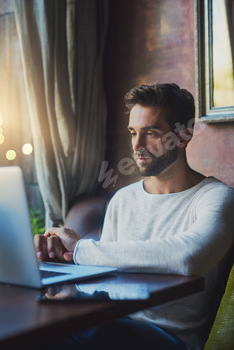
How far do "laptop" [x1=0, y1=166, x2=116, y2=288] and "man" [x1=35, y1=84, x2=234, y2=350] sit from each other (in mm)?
190

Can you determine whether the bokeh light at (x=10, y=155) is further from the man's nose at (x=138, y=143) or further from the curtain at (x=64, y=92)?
the man's nose at (x=138, y=143)

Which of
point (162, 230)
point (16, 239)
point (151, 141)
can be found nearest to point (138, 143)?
point (151, 141)

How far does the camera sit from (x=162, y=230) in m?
1.77

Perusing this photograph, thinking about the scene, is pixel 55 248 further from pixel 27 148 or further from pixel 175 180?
pixel 27 148

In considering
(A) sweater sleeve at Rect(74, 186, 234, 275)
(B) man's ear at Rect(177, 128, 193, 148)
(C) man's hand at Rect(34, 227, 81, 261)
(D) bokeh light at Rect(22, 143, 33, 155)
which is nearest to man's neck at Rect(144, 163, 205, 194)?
(B) man's ear at Rect(177, 128, 193, 148)

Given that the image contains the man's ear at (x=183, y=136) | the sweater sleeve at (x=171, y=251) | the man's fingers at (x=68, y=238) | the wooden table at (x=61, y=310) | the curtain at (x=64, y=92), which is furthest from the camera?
the curtain at (x=64, y=92)

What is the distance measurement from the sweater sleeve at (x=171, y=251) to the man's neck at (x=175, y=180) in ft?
1.33

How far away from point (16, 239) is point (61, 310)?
0.74 feet

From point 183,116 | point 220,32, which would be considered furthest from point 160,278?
point 220,32

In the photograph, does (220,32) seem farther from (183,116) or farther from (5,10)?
(5,10)

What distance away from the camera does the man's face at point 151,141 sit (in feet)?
6.21

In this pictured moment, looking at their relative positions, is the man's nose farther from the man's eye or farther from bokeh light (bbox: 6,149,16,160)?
bokeh light (bbox: 6,149,16,160)

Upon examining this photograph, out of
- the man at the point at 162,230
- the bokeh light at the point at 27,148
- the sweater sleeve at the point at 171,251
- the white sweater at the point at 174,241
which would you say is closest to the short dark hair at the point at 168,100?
the man at the point at 162,230

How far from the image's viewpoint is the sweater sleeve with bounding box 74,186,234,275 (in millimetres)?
1274
